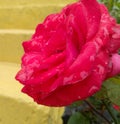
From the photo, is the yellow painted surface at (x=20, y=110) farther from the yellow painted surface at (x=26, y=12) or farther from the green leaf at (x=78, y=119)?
the yellow painted surface at (x=26, y=12)

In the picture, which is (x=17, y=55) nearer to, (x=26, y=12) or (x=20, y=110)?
(x=26, y=12)

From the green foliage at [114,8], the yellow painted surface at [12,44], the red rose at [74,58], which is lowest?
the yellow painted surface at [12,44]

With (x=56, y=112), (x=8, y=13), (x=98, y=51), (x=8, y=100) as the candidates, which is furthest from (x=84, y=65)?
(x=8, y=13)

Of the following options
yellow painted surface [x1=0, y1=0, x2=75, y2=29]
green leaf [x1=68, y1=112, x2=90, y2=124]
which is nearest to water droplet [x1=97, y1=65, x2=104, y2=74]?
green leaf [x1=68, y1=112, x2=90, y2=124]

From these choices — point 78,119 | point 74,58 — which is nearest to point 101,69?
point 74,58

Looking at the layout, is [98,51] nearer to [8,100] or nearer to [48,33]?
[48,33]

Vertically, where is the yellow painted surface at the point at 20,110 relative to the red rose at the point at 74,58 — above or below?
below

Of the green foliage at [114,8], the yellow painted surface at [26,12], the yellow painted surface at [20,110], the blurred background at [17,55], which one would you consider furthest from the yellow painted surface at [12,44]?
the green foliage at [114,8]
